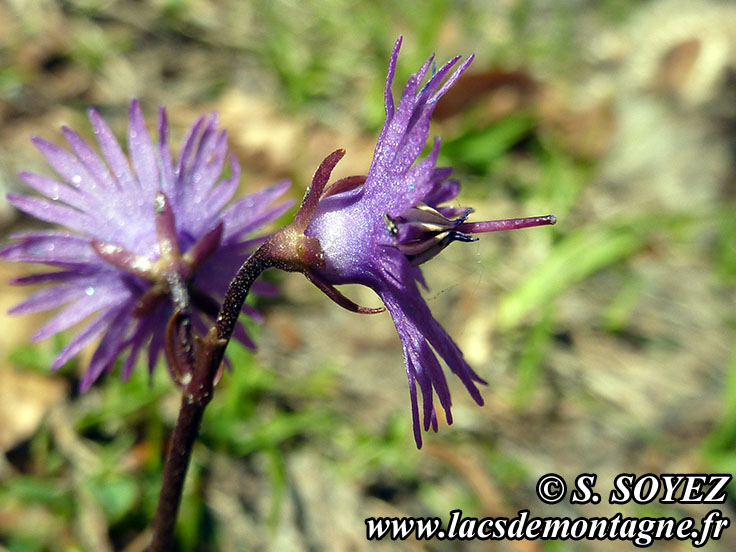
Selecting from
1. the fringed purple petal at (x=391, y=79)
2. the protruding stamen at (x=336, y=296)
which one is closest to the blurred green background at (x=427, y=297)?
the protruding stamen at (x=336, y=296)

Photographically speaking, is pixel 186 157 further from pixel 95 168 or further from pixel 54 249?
pixel 54 249

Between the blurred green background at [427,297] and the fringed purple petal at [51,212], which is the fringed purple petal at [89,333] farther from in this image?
the blurred green background at [427,297]

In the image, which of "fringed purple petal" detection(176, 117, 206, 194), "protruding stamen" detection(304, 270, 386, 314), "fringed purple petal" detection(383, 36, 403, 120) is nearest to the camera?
"fringed purple petal" detection(383, 36, 403, 120)

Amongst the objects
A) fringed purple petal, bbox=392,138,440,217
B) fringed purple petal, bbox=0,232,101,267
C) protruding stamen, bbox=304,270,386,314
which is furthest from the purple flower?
fringed purple petal, bbox=392,138,440,217

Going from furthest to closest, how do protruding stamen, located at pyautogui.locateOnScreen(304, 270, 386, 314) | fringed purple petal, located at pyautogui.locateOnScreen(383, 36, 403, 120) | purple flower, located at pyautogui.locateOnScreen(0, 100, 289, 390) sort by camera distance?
purple flower, located at pyautogui.locateOnScreen(0, 100, 289, 390), protruding stamen, located at pyautogui.locateOnScreen(304, 270, 386, 314), fringed purple petal, located at pyautogui.locateOnScreen(383, 36, 403, 120)

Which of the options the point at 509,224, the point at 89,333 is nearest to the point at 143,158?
the point at 89,333

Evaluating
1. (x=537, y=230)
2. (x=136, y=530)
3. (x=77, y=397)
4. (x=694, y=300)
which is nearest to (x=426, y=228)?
(x=136, y=530)

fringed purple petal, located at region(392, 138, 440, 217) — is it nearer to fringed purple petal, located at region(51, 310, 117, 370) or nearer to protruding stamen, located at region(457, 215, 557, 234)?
protruding stamen, located at region(457, 215, 557, 234)
